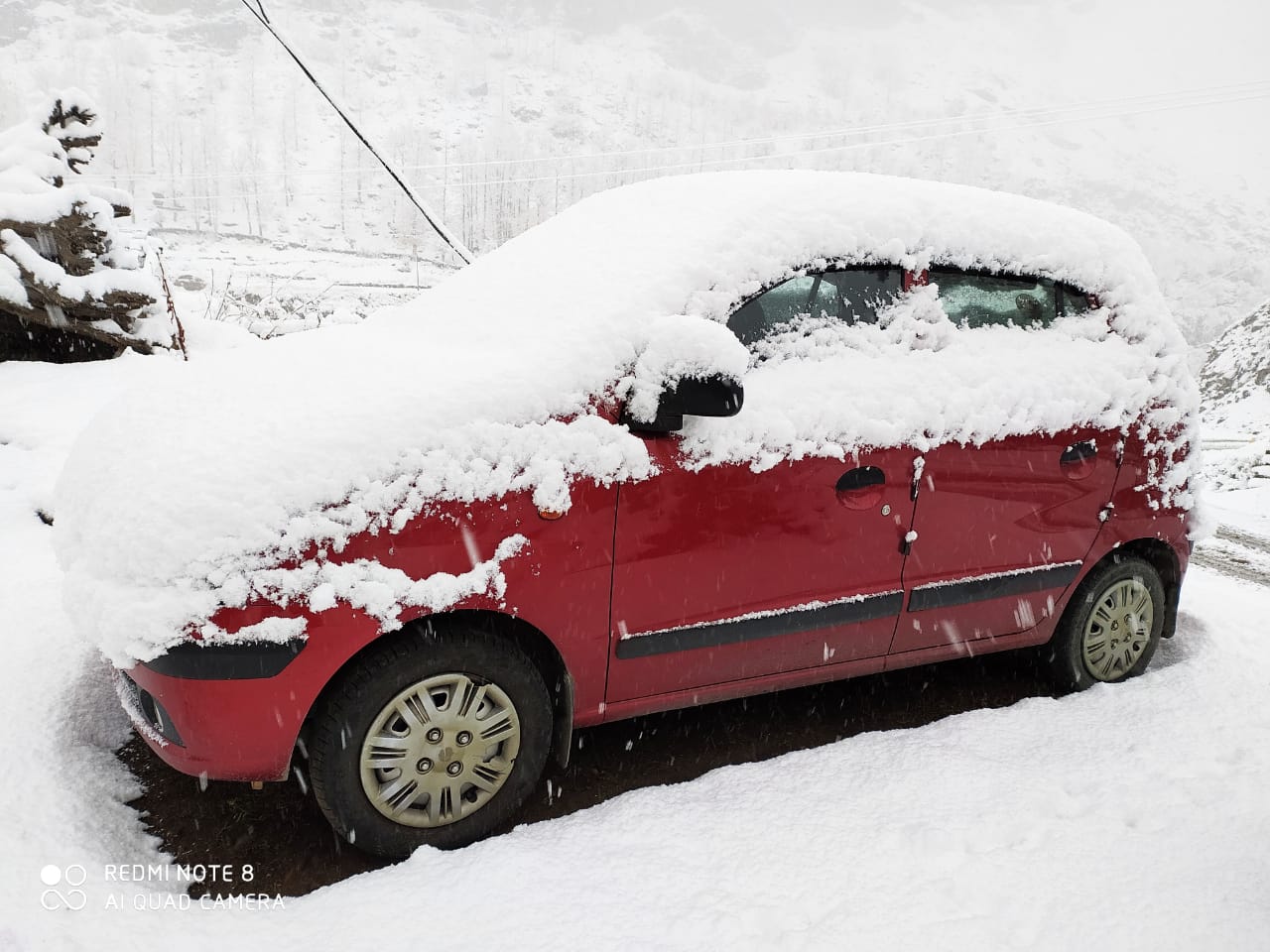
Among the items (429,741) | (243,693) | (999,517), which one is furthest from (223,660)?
(999,517)

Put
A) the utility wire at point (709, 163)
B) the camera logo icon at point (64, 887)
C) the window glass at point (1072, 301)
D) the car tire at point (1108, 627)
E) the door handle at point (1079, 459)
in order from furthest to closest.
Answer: the utility wire at point (709, 163) < the car tire at point (1108, 627) < the window glass at point (1072, 301) < the door handle at point (1079, 459) < the camera logo icon at point (64, 887)

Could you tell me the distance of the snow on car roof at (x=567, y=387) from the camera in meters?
2.02

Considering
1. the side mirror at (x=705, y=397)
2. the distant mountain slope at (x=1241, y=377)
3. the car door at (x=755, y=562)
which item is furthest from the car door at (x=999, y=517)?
the distant mountain slope at (x=1241, y=377)

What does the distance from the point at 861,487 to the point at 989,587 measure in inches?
29.4

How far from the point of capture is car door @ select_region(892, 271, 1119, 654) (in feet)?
9.40

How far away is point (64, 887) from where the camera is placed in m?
2.02

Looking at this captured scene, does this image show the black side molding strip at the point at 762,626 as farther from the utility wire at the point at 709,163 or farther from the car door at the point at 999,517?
the utility wire at the point at 709,163

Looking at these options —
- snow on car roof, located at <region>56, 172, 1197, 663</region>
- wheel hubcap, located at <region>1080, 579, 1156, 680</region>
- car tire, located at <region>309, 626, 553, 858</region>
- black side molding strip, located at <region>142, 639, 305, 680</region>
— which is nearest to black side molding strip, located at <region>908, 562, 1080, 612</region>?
wheel hubcap, located at <region>1080, 579, 1156, 680</region>

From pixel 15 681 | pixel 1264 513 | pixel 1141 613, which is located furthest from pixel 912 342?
pixel 1264 513

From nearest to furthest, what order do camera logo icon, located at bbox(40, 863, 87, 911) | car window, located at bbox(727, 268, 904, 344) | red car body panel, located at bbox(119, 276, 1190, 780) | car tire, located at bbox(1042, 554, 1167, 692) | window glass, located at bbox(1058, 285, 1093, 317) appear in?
camera logo icon, located at bbox(40, 863, 87, 911)
red car body panel, located at bbox(119, 276, 1190, 780)
car window, located at bbox(727, 268, 904, 344)
window glass, located at bbox(1058, 285, 1093, 317)
car tire, located at bbox(1042, 554, 1167, 692)

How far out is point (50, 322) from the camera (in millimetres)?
6145

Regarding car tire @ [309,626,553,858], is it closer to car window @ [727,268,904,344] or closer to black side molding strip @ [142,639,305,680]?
black side molding strip @ [142,639,305,680]

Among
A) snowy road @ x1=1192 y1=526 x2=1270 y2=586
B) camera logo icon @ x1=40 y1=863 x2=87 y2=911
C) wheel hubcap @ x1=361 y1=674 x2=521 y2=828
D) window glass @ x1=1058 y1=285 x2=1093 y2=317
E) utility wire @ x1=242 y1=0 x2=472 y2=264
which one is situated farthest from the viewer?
utility wire @ x1=242 y1=0 x2=472 y2=264

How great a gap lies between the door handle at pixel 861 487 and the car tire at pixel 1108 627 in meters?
1.22
